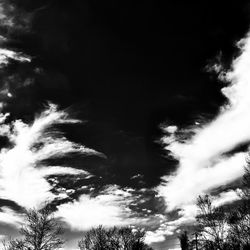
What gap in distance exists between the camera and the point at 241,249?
24109mm

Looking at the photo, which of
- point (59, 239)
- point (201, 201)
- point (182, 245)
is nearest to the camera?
point (59, 239)

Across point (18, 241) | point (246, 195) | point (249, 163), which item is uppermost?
point (249, 163)

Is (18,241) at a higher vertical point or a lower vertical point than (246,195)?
lower

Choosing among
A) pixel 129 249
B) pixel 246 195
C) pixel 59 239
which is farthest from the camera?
pixel 129 249

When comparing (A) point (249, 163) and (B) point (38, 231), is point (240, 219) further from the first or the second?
(B) point (38, 231)

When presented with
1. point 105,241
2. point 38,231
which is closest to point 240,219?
point 38,231

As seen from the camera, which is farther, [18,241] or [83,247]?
[83,247]

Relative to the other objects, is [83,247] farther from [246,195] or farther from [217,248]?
[246,195]

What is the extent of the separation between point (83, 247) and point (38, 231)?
20.4m

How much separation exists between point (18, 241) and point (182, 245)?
26735mm

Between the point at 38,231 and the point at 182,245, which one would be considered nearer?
the point at 38,231

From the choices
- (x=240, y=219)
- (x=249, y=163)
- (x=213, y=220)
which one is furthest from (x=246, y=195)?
(x=213, y=220)

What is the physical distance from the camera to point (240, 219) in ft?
76.8

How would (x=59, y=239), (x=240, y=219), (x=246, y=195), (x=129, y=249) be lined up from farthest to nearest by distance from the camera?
1. (x=129, y=249)
2. (x=59, y=239)
3. (x=240, y=219)
4. (x=246, y=195)
